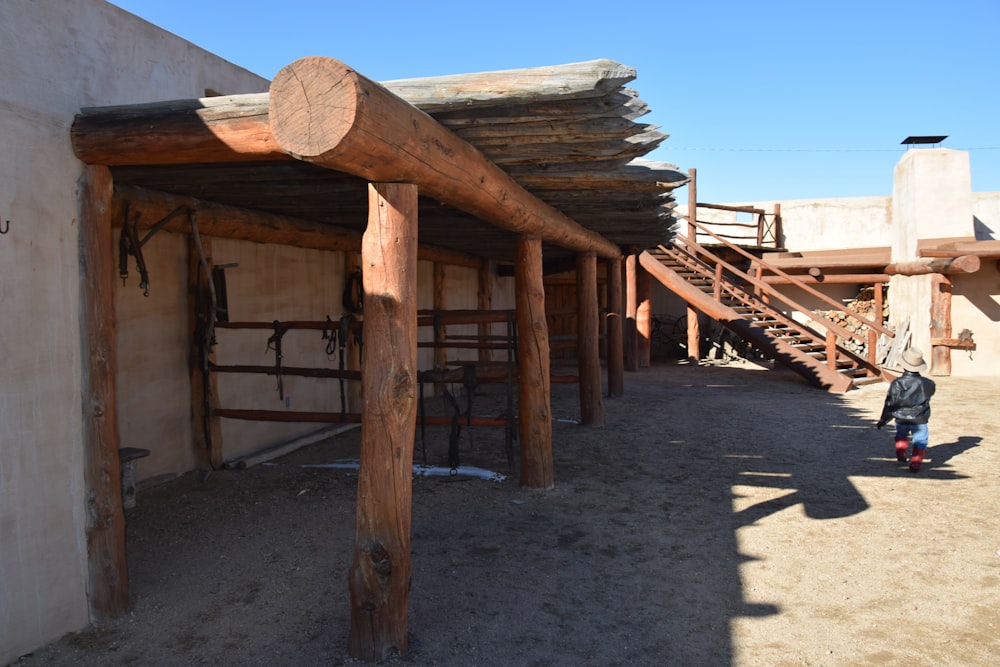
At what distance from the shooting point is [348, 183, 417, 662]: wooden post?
3291 millimetres

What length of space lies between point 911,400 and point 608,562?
3942mm

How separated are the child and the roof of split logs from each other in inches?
128

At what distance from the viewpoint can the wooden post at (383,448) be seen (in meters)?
3.29

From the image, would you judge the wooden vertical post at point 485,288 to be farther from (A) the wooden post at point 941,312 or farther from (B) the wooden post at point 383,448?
(B) the wooden post at point 383,448

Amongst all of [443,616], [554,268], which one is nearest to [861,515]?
[443,616]

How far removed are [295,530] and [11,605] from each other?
201 centimetres

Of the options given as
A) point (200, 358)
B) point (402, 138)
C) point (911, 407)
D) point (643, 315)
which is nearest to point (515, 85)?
point (402, 138)

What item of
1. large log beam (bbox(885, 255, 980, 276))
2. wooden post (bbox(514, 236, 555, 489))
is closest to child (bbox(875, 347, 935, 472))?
wooden post (bbox(514, 236, 555, 489))

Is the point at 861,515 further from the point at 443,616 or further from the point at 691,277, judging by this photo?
the point at 691,277

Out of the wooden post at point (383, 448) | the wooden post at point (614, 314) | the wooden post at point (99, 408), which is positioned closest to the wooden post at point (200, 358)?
the wooden post at point (99, 408)

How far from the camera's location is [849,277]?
15406mm

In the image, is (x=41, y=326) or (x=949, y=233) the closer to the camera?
(x=41, y=326)

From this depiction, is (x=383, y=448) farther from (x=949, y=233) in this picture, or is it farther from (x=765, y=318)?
(x=949, y=233)

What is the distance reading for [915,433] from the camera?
6656 mm
